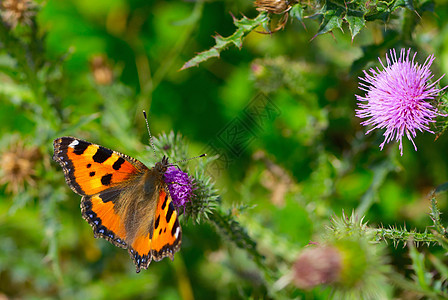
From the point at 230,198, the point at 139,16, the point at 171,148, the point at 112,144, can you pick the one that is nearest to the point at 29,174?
the point at 112,144

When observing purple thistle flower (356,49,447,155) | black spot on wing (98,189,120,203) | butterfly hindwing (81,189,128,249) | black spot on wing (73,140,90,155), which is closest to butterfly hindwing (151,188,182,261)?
butterfly hindwing (81,189,128,249)

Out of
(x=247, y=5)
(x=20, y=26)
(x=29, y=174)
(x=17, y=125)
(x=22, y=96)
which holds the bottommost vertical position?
(x=17, y=125)

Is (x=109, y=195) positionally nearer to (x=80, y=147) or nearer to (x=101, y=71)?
(x=80, y=147)

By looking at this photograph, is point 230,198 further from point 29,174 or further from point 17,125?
point 17,125

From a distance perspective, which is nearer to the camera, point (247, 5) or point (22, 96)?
point (22, 96)

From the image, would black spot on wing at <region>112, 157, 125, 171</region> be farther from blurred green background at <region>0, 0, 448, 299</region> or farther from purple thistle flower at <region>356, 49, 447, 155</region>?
purple thistle flower at <region>356, 49, 447, 155</region>

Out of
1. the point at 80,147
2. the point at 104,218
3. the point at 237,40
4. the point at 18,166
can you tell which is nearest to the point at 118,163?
the point at 80,147

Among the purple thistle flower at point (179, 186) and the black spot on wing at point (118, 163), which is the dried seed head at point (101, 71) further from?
the purple thistle flower at point (179, 186)
